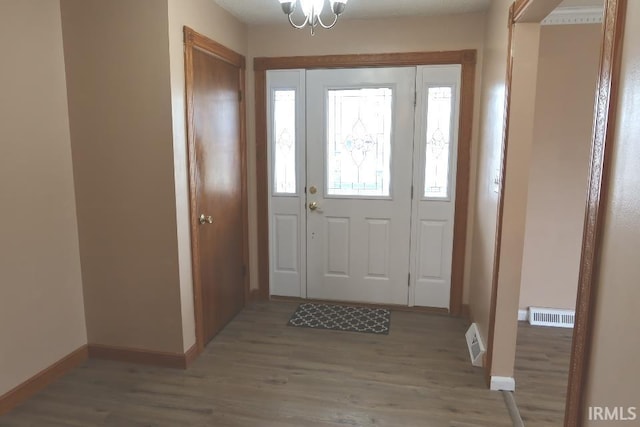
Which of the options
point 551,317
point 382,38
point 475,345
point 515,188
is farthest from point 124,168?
point 551,317

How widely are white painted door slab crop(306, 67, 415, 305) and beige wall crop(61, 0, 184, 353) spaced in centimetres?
139

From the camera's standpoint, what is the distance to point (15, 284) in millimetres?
2281

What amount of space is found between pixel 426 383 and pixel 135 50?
265cm

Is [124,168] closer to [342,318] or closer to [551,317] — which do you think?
[342,318]

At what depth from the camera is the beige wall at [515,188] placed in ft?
7.13

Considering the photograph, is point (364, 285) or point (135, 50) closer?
point (135, 50)

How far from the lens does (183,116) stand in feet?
8.53

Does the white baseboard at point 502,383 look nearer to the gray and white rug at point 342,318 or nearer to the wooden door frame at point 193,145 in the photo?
the gray and white rug at point 342,318

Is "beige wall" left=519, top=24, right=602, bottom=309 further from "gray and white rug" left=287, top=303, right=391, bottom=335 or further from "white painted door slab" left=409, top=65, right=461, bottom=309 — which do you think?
"gray and white rug" left=287, top=303, right=391, bottom=335

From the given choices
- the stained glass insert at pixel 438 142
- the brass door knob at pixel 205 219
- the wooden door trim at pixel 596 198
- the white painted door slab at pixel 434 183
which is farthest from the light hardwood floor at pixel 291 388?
the stained glass insert at pixel 438 142

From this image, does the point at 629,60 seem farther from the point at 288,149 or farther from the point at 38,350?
the point at 38,350

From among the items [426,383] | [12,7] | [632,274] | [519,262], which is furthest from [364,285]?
[12,7]

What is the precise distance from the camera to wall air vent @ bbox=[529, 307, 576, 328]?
132 inches

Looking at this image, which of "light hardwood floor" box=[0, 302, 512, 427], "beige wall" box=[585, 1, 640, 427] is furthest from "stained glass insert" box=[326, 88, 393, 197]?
"beige wall" box=[585, 1, 640, 427]
